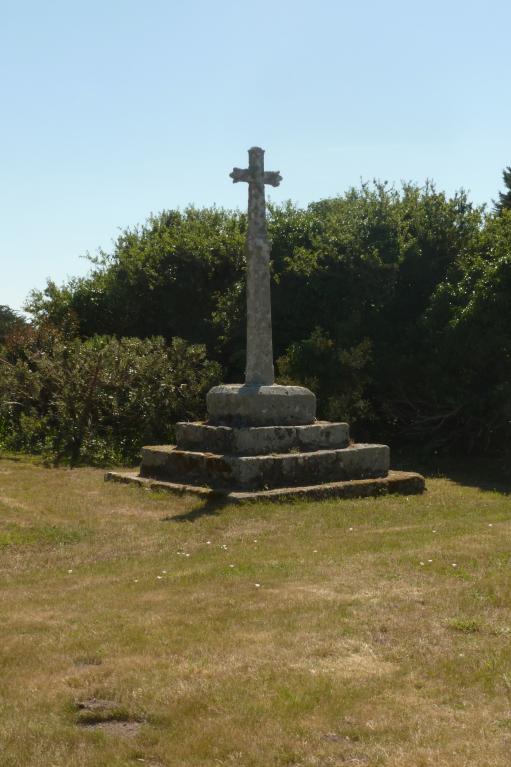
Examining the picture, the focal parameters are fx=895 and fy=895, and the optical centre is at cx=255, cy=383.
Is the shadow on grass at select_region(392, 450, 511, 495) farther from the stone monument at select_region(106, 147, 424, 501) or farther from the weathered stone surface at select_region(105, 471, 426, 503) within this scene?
the stone monument at select_region(106, 147, 424, 501)

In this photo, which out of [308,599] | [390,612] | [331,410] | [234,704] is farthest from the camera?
[331,410]

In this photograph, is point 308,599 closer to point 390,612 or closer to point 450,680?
point 390,612

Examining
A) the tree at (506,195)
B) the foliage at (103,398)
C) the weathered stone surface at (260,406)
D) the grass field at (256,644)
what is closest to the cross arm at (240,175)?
the weathered stone surface at (260,406)

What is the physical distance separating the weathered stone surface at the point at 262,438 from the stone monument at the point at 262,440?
0.01 m

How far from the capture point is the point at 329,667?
15.9 ft

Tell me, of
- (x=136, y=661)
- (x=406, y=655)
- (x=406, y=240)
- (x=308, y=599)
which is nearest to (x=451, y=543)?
(x=308, y=599)

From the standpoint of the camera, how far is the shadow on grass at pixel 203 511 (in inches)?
405

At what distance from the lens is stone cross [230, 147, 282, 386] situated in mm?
12359

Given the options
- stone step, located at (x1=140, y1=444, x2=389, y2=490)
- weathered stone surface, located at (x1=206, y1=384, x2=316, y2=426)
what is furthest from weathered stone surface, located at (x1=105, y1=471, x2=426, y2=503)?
weathered stone surface, located at (x1=206, y1=384, x2=316, y2=426)

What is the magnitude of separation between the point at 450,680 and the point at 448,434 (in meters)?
13.1

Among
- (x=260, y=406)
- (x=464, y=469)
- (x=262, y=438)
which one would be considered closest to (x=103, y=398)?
(x=260, y=406)

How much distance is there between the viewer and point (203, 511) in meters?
10.7

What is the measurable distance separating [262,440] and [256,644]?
22.4 ft

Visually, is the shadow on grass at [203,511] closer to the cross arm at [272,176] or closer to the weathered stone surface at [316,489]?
the weathered stone surface at [316,489]
